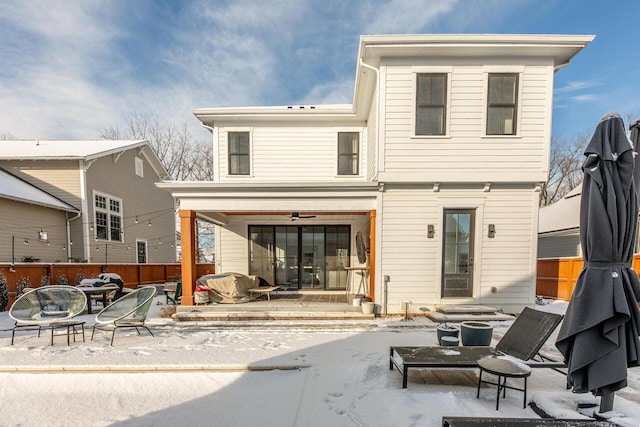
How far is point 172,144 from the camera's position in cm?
2092

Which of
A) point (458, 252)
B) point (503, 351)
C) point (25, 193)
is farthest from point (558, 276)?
point (25, 193)

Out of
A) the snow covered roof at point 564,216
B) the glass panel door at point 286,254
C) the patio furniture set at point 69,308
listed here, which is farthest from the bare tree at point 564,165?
the patio furniture set at point 69,308

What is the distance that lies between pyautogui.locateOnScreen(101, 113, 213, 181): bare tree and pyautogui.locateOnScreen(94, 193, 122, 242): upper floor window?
7831mm

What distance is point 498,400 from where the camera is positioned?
9.40 ft

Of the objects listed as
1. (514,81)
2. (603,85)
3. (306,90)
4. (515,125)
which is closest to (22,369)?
(515,125)

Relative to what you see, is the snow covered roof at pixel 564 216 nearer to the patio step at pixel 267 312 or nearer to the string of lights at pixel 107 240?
the patio step at pixel 267 312

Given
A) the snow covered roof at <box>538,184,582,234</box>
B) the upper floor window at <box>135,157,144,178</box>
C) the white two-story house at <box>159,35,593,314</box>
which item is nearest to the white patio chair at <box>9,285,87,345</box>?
the white two-story house at <box>159,35,593,314</box>

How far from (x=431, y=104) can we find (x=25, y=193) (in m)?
13.1

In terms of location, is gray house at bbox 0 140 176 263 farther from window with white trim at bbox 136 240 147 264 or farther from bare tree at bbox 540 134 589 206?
bare tree at bbox 540 134 589 206

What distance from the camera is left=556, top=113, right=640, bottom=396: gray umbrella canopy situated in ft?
7.39

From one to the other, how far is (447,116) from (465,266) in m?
3.40

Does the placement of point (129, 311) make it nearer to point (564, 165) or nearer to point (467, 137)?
point (467, 137)

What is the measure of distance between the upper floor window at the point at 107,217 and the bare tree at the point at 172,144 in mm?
7831

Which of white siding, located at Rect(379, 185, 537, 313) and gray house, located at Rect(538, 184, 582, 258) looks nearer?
white siding, located at Rect(379, 185, 537, 313)
